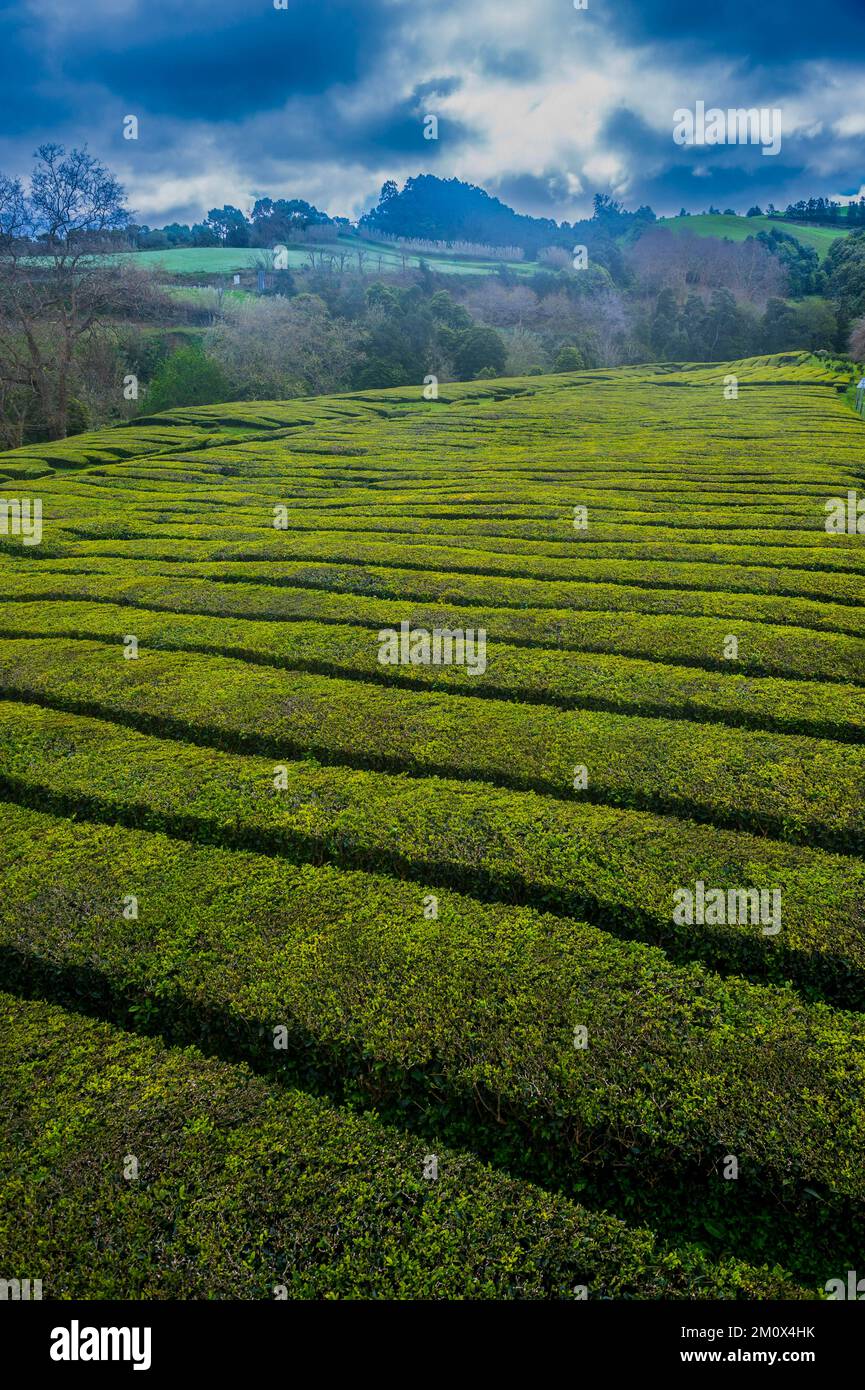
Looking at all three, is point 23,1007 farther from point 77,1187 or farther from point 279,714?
point 279,714

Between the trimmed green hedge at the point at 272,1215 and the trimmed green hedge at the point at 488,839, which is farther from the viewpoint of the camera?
the trimmed green hedge at the point at 488,839

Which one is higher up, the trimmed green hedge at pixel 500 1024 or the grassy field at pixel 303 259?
the grassy field at pixel 303 259

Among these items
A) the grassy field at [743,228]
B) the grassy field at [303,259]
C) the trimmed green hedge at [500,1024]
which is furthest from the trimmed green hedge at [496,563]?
the grassy field at [743,228]

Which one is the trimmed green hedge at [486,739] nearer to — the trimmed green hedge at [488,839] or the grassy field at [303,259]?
the trimmed green hedge at [488,839]

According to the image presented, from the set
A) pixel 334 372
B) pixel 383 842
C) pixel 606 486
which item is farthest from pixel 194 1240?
pixel 334 372

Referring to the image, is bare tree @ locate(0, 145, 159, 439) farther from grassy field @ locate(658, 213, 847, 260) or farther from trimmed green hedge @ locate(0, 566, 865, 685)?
grassy field @ locate(658, 213, 847, 260)

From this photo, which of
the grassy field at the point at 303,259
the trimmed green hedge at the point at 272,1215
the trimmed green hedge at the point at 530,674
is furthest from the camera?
the grassy field at the point at 303,259

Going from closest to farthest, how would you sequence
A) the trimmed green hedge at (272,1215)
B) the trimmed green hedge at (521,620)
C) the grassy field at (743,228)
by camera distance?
the trimmed green hedge at (272,1215) → the trimmed green hedge at (521,620) → the grassy field at (743,228)
